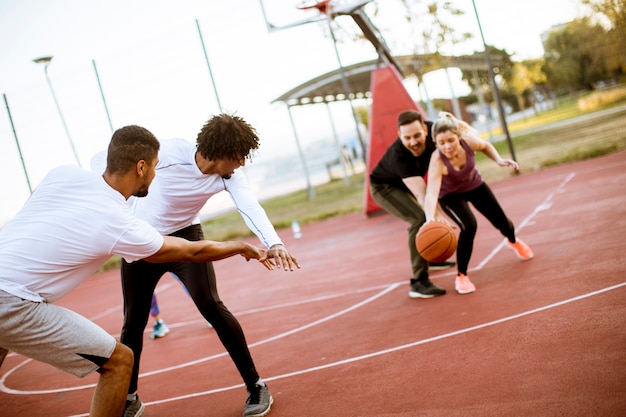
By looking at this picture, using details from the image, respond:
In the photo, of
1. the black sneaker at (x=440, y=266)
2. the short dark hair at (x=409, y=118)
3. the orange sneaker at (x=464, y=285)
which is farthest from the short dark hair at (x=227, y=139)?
the black sneaker at (x=440, y=266)

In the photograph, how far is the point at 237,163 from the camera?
13.8 feet

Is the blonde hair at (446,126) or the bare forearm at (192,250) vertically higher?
the blonde hair at (446,126)

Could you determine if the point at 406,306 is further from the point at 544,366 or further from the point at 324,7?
the point at 324,7

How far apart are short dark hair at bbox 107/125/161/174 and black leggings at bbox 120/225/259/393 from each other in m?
1.11

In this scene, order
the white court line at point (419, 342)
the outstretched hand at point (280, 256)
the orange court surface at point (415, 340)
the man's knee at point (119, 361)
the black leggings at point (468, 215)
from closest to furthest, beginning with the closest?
1. the man's knee at point (119, 361)
2. the orange court surface at point (415, 340)
3. the outstretched hand at point (280, 256)
4. the white court line at point (419, 342)
5. the black leggings at point (468, 215)

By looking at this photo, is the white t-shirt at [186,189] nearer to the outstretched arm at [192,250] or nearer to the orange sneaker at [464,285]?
the outstretched arm at [192,250]

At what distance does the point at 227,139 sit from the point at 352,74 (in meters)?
17.1

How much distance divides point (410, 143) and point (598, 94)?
26.5m

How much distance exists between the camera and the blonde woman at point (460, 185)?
5.74 metres

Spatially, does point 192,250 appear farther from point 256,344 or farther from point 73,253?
point 256,344

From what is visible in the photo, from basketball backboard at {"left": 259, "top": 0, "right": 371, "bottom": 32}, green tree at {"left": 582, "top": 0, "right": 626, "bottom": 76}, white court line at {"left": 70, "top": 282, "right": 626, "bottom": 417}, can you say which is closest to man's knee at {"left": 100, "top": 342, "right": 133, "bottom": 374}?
white court line at {"left": 70, "top": 282, "right": 626, "bottom": 417}

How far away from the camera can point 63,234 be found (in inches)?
127

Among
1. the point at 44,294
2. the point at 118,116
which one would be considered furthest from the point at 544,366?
the point at 118,116

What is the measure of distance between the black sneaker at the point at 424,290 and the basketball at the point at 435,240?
396mm
